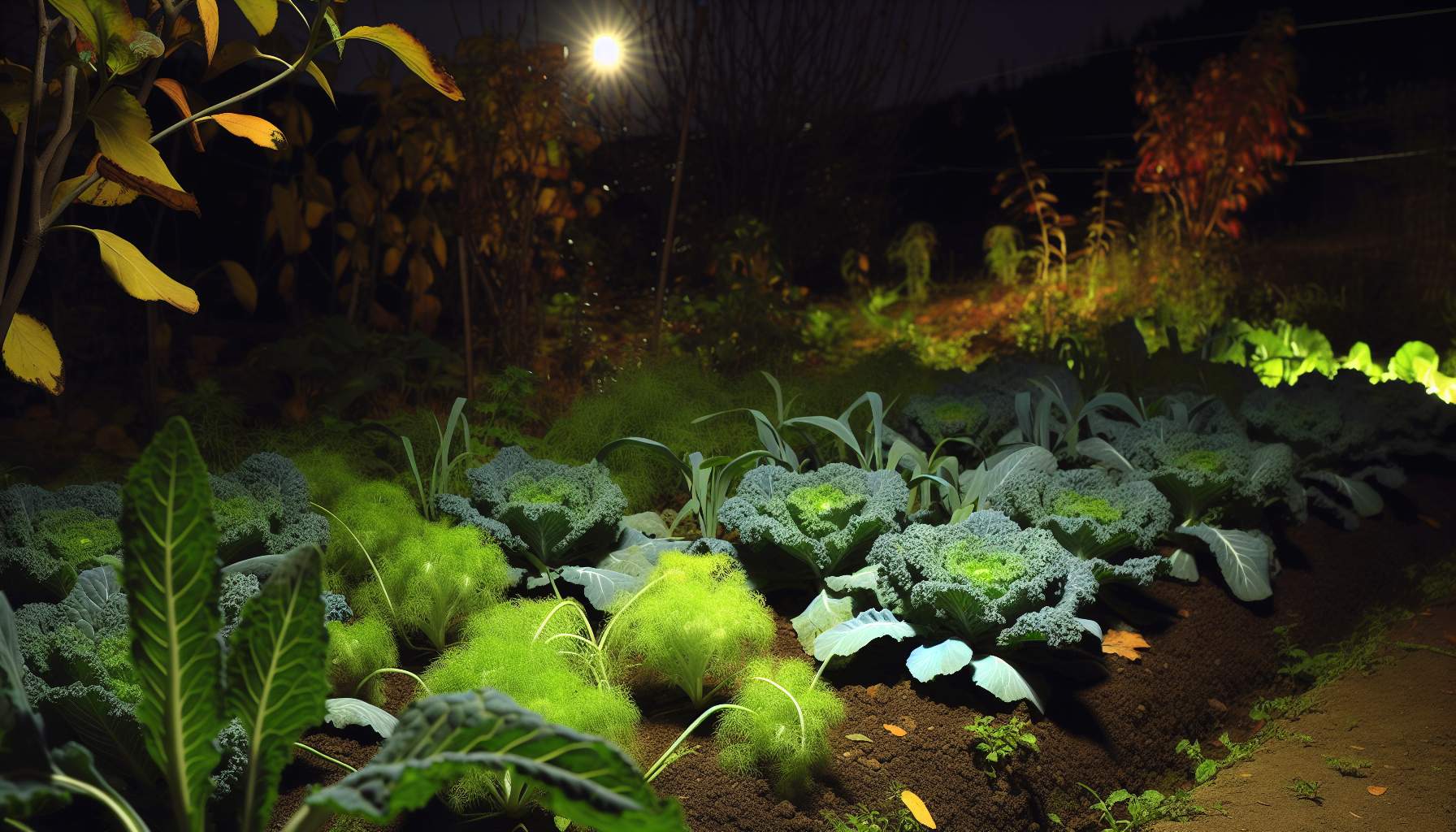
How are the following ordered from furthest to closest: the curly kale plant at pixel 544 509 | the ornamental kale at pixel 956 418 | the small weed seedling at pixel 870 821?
1. the ornamental kale at pixel 956 418
2. the curly kale plant at pixel 544 509
3. the small weed seedling at pixel 870 821

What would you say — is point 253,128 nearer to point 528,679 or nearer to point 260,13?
point 260,13

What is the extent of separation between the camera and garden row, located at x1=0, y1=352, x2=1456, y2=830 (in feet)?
3.75

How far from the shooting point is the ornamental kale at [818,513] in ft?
8.24

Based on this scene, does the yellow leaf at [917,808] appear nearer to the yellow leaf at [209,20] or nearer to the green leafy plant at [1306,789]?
the green leafy plant at [1306,789]

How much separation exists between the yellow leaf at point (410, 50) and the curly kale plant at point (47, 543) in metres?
1.05

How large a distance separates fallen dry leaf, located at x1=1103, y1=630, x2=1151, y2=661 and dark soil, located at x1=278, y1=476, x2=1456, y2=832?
2 cm

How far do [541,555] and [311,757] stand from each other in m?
0.82

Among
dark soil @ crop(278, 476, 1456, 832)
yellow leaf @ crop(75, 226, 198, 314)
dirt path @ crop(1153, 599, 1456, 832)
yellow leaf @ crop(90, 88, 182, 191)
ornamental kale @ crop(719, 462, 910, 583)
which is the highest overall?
yellow leaf @ crop(90, 88, 182, 191)

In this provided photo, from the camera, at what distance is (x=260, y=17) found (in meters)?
1.47

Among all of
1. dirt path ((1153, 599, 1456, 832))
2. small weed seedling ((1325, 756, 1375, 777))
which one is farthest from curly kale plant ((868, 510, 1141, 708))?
small weed seedling ((1325, 756, 1375, 777))

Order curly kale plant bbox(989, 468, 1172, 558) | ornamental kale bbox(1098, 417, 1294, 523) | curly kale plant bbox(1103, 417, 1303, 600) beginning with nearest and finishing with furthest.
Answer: curly kale plant bbox(989, 468, 1172, 558) < curly kale plant bbox(1103, 417, 1303, 600) < ornamental kale bbox(1098, 417, 1294, 523)

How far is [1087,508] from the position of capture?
2.70m

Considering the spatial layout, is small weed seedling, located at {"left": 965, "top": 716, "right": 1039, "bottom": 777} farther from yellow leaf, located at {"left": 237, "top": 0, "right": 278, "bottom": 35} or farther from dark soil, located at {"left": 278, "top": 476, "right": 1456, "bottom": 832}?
yellow leaf, located at {"left": 237, "top": 0, "right": 278, "bottom": 35}

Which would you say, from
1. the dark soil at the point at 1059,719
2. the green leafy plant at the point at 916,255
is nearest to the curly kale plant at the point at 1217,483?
the dark soil at the point at 1059,719
